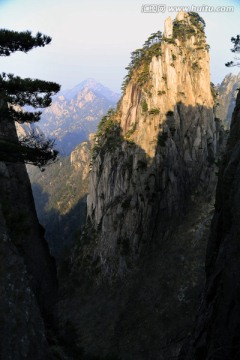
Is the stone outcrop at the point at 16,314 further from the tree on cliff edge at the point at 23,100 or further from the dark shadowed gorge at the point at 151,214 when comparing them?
the dark shadowed gorge at the point at 151,214

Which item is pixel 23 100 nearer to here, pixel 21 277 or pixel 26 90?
pixel 26 90

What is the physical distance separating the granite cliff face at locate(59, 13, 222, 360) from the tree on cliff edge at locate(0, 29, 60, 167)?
33849 mm

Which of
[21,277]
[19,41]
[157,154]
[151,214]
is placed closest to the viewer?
[21,277]

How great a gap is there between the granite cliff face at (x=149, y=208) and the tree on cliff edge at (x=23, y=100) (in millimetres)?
33849

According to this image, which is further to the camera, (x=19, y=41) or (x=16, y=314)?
(x=19, y=41)

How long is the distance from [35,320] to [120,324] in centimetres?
3941

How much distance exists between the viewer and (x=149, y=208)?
61.5 m

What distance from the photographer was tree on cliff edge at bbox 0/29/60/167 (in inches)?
618

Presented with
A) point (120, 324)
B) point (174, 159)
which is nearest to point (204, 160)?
point (174, 159)

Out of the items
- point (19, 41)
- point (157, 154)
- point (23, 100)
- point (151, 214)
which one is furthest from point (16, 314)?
point (157, 154)

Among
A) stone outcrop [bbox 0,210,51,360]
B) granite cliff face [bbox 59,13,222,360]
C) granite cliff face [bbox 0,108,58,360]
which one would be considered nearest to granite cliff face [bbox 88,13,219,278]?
granite cliff face [bbox 59,13,222,360]

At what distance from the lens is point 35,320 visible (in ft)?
43.5

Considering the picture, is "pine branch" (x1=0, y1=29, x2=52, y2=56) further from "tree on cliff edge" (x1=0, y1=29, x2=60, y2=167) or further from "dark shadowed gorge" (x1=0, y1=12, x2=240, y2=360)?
"dark shadowed gorge" (x1=0, y1=12, x2=240, y2=360)

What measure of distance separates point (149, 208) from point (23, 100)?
155 ft
